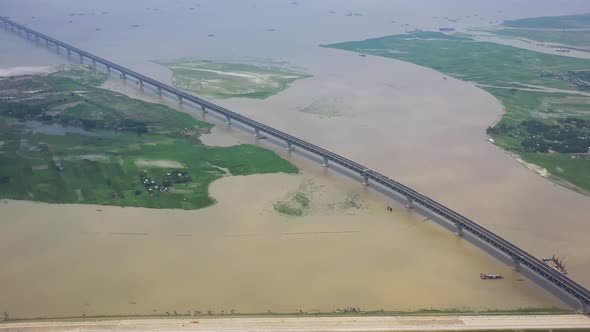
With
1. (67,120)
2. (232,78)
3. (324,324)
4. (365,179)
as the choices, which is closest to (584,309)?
(324,324)

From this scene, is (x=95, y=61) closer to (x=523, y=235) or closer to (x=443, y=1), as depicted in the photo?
(x=523, y=235)

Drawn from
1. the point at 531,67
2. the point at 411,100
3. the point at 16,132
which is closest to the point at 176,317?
the point at 16,132

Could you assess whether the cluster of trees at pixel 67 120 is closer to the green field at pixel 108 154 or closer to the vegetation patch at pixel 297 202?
the green field at pixel 108 154

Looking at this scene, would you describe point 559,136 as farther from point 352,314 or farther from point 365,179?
point 352,314

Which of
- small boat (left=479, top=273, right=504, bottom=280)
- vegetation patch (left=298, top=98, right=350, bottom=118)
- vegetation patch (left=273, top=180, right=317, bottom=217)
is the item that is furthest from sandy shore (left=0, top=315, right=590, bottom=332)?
vegetation patch (left=298, top=98, right=350, bottom=118)

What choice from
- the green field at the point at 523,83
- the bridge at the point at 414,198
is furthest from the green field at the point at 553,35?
the bridge at the point at 414,198
